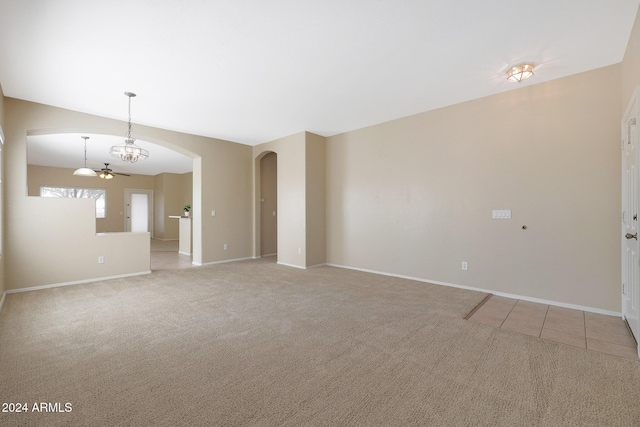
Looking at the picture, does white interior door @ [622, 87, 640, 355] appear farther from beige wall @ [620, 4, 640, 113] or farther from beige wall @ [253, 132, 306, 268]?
beige wall @ [253, 132, 306, 268]

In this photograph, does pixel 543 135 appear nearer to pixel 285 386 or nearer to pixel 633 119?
pixel 633 119

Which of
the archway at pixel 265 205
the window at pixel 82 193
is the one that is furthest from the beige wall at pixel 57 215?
the window at pixel 82 193

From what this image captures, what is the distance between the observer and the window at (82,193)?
958 cm

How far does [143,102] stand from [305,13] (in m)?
3.04

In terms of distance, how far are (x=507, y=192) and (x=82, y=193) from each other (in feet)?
41.7

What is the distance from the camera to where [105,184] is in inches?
415

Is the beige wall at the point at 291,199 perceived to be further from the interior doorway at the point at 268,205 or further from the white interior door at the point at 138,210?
the white interior door at the point at 138,210

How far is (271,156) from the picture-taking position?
290 inches

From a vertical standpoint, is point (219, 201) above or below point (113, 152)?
below

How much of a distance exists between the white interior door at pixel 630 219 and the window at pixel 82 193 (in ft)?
41.0

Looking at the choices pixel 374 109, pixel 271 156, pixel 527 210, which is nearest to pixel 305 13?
pixel 374 109

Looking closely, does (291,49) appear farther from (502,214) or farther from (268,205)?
(268,205)

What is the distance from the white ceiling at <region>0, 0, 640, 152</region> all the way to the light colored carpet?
8.97 feet

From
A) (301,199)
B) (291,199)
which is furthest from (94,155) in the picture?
(301,199)
